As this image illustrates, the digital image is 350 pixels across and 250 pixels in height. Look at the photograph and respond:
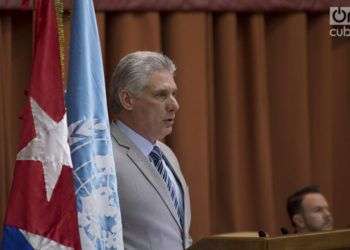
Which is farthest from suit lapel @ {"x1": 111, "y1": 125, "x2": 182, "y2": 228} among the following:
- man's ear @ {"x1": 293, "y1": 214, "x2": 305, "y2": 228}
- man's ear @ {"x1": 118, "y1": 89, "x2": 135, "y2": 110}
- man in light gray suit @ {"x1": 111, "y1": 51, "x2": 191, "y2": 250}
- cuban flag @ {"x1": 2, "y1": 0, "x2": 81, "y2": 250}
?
man's ear @ {"x1": 293, "y1": 214, "x2": 305, "y2": 228}

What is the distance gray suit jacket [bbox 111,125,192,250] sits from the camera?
310 cm

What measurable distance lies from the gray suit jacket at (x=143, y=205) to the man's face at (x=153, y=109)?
0.28 ft

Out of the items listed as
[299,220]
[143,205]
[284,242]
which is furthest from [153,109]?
[299,220]

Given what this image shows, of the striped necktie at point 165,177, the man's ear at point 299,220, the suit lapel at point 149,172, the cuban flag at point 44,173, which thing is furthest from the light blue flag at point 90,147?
the man's ear at point 299,220

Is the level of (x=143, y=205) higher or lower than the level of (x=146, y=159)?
lower

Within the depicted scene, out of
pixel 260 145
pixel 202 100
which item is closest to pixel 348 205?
pixel 260 145

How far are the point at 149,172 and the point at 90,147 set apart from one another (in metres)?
0.27

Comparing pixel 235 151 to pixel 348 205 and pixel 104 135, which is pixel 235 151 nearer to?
pixel 348 205

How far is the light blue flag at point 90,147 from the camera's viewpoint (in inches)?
116

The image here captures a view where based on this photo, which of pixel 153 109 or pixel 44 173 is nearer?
pixel 44 173

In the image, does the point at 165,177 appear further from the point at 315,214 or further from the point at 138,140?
the point at 315,214

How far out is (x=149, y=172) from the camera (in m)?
3.17

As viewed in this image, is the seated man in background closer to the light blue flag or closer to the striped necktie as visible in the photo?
the striped necktie

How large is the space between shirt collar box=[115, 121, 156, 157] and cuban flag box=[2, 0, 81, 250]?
371mm
